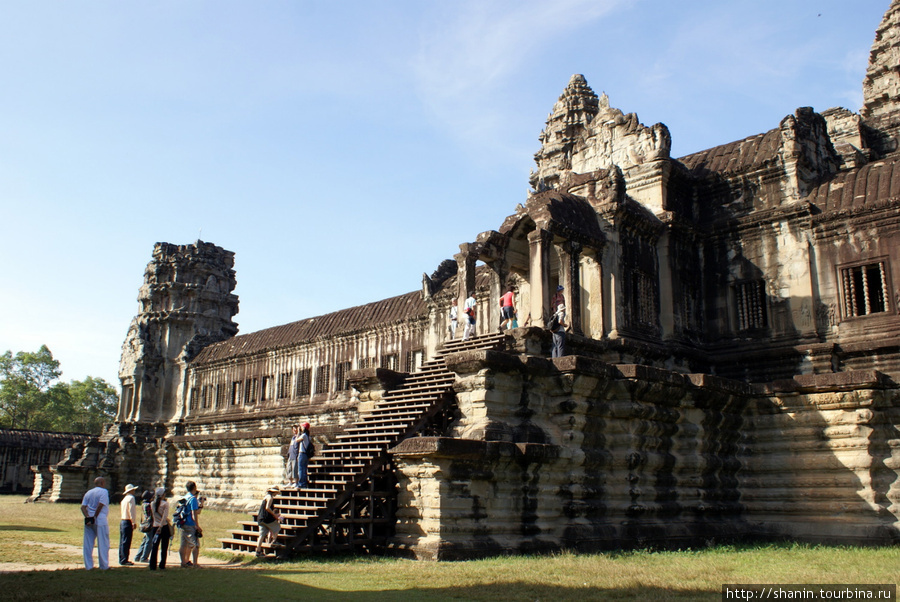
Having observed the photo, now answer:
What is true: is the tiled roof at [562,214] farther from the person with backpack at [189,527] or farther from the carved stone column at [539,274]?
the person with backpack at [189,527]

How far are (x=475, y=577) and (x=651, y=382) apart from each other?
6.06m

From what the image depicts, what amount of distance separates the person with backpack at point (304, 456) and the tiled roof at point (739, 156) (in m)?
13.0

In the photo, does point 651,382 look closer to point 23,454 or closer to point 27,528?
point 27,528

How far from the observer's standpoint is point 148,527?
39.2ft

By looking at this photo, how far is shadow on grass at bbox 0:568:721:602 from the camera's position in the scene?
29.2 feet

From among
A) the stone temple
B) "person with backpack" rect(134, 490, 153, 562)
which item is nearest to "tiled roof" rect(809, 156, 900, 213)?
the stone temple

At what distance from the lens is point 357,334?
29875 mm

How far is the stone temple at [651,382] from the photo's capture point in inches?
511

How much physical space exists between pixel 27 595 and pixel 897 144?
28280 millimetres

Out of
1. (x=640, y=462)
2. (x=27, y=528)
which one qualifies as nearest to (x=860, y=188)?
(x=640, y=462)

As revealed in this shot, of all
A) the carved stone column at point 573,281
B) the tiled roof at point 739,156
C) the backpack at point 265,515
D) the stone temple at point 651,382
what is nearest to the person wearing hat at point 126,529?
the stone temple at point 651,382

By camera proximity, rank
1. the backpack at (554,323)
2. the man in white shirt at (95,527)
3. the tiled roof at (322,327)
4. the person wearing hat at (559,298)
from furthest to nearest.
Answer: the tiled roof at (322,327) → the person wearing hat at (559,298) → the backpack at (554,323) → the man in white shirt at (95,527)

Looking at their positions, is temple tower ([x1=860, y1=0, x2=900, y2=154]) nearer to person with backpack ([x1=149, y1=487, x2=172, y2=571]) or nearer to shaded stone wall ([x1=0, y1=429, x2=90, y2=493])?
person with backpack ([x1=149, y1=487, x2=172, y2=571])

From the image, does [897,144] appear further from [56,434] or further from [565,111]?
[56,434]
